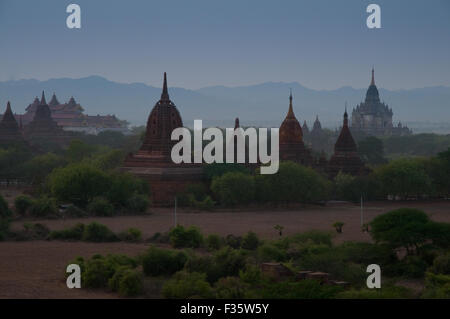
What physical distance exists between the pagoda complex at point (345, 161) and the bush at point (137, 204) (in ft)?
61.7

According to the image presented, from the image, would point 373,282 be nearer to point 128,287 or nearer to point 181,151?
point 128,287

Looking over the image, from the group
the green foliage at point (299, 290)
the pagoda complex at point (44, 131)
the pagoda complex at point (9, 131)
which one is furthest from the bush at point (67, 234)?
the pagoda complex at point (44, 131)

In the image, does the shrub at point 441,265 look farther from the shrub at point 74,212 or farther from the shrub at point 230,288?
the shrub at point 74,212

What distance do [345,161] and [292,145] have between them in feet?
14.2

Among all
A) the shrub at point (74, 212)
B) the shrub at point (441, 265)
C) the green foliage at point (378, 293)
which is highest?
the shrub at point (74, 212)

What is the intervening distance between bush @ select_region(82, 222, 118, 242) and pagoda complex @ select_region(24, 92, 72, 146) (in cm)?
7188

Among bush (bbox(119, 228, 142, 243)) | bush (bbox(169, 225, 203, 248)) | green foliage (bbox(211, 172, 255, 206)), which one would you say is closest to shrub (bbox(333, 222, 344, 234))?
bush (bbox(169, 225, 203, 248))

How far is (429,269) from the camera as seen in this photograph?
29.8 m

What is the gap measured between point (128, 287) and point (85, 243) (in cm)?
1083

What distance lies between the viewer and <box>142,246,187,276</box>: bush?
29.2 metres

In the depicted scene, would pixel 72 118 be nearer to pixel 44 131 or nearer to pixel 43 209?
pixel 44 131

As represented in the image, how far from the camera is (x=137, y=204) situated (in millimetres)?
47469

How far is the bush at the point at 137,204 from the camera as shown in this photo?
4747 centimetres

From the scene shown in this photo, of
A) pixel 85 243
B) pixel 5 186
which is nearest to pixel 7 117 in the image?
pixel 5 186
